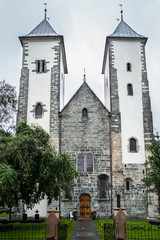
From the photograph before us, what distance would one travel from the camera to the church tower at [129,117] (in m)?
23.1

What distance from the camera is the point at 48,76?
86.7 ft

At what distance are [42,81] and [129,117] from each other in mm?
8506

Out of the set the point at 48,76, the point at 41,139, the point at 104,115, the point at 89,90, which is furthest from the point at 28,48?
the point at 41,139

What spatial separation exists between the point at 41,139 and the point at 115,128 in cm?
972

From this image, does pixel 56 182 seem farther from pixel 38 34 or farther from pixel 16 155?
pixel 38 34

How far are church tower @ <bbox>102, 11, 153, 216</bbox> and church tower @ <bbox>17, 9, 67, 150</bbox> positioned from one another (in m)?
4.86

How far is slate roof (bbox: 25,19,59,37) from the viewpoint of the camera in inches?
1100

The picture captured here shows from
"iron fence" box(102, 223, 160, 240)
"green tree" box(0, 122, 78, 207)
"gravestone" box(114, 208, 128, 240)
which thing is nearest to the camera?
"gravestone" box(114, 208, 128, 240)

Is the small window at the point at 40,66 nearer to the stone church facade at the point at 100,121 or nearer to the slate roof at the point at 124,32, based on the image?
the stone church facade at the point at 100,121

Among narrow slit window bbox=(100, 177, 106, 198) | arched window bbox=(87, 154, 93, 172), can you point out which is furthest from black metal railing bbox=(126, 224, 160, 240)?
arched window bbox=(87, 154, 93, 172)

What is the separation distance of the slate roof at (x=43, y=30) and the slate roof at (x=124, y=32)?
6.07m

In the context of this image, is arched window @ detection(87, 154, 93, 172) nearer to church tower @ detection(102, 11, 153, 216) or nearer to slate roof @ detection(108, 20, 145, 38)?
church tower @ detection(102, 11, 153, 216)

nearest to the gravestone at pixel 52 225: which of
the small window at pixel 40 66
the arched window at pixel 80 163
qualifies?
the arched window at pixel 80 163

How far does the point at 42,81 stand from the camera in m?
26.3
